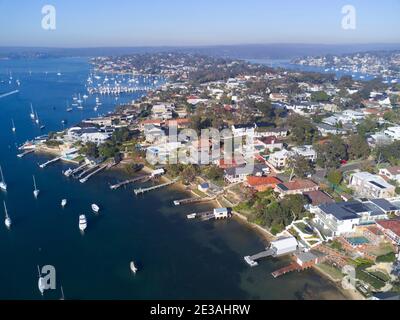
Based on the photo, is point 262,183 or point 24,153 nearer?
point 262,183

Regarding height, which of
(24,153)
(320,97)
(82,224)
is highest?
(320,97)

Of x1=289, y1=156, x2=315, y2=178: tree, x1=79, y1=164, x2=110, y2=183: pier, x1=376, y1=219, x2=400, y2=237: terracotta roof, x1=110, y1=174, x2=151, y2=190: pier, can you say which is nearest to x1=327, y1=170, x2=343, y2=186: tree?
x1=289, y1=156, x2=315, y2=178: tree

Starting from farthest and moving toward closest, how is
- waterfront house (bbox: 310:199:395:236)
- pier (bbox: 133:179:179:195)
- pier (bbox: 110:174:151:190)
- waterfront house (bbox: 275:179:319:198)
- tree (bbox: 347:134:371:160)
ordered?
tree (bbox: 347:134:371:160)
pier (bbox: 110:174:151:190)
pier (bbox: 133:179:179:195)
waterfront house (bbox: 275:179:319:198)
waterfront house (bbox: 310:199:395:236)

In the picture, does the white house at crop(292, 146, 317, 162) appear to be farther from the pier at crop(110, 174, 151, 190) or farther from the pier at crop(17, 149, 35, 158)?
the pier at crop(17, 149, 35, 158)

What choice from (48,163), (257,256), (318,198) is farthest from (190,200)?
(48,163)

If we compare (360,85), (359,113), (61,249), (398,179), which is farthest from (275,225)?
(360,85)

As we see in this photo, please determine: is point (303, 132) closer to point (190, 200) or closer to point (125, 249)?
point (190, 200)
